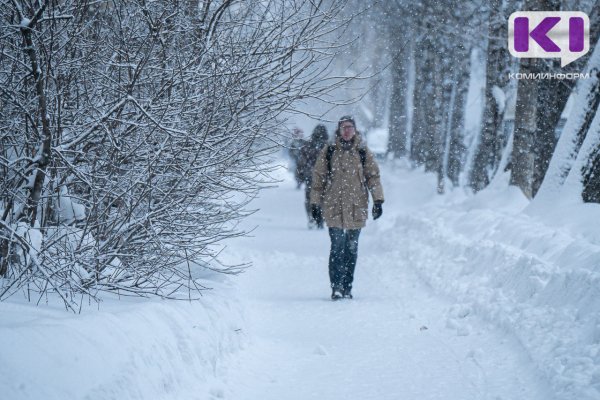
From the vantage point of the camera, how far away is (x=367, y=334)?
6844mm

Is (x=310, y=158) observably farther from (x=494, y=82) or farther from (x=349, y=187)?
(x=349, y=187)

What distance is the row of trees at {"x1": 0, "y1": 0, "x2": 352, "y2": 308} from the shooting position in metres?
4.95

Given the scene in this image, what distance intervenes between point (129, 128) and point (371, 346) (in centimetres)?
290

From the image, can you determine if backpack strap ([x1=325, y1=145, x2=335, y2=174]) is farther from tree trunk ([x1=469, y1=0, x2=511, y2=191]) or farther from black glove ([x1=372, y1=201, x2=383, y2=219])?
tree trunk ([x1=469, y1=0, x2=511, y2=191])

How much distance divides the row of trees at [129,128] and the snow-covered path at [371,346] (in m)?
1.05

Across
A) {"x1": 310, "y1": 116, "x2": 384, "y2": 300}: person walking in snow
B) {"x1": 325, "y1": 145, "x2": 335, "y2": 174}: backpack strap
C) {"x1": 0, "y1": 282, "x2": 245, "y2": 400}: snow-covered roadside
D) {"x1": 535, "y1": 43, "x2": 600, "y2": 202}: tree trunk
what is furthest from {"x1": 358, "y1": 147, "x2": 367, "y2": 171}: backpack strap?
{"x1": 0, "y1": 282, "x2": 245, "y2": 400}: snow-covered roadside

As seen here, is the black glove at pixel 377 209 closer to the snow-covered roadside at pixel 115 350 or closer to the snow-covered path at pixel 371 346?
the snow-covered path at pixel 371 346

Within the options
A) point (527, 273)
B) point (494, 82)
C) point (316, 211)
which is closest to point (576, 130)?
point (527, 273)

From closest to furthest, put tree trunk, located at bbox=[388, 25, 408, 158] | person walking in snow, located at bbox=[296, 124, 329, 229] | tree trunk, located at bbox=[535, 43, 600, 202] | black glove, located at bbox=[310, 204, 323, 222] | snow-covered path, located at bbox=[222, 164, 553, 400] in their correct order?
snow-covered path, located at bbox=[222, 164, 553, 400] < black glove, located at bbox=[310, 204, 323, 222] < tree trunk, located at bbox=[535, 43, 600, 202] < person walking in snow, located at bbox=[296, 124, 329, 229] < tree trunk, located at bbox=[388, 25, 408, 158]

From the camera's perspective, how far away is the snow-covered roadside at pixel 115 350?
11.0 ft

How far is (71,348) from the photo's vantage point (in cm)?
368

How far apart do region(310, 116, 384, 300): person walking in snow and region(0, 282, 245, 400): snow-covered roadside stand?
281cm

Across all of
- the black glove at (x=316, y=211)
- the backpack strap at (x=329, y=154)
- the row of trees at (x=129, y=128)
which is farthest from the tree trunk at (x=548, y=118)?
the row of trees at (x=129, y=128)

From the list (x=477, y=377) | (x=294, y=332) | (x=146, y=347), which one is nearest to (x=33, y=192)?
(x=146, y=347)
